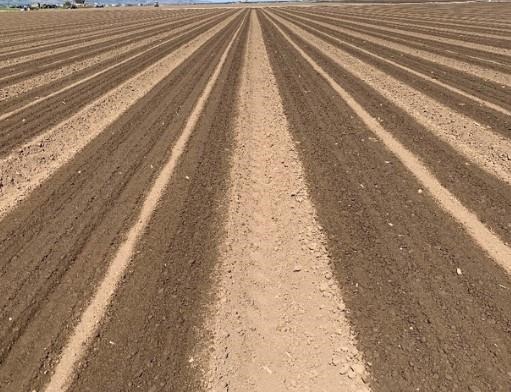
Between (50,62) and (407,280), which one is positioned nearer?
(407,280)

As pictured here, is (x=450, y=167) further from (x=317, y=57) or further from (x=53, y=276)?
(x=317, y=57)

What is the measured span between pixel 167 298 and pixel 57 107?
9.33m

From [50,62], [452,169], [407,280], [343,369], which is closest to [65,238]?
[343,369]

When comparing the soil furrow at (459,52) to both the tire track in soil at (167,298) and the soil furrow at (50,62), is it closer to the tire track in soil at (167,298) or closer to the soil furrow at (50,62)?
the tire track in soil at (167,298)

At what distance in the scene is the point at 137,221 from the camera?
5535 millimetres

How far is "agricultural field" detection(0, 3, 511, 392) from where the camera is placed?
135 inches

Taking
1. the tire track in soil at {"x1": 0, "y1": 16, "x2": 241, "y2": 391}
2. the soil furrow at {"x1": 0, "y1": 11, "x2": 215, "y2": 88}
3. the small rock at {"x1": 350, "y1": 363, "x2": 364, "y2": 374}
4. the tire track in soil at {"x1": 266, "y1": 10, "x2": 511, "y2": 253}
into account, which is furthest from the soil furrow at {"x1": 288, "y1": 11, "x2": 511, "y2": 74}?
the soil furrow at {"x1": 0, "y1": 11, "x2": 215, "y2": 88}

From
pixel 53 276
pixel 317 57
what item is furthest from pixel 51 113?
pixel 317 57

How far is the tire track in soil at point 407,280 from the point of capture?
3.31m

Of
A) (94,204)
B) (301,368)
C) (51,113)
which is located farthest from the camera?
(51,113)

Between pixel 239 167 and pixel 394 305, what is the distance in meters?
4.18

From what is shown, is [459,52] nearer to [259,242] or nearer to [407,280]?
[407,280]

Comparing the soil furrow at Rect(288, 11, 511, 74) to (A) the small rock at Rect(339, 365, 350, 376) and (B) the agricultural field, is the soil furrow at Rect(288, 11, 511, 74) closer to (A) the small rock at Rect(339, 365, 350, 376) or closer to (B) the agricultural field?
(B) the agricultural field

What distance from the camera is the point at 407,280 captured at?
4.27 meters
